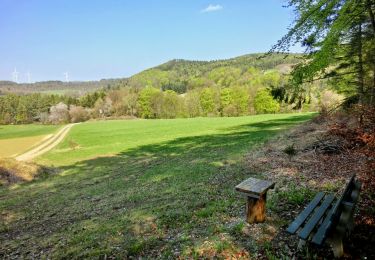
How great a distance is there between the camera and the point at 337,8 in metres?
15.5

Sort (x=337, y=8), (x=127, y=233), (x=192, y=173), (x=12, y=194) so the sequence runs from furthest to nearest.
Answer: (x=12, y=194) < (x=192, y=173) < (x=337, y=8) < (x=127, y=233)

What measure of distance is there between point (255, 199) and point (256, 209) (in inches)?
10.8

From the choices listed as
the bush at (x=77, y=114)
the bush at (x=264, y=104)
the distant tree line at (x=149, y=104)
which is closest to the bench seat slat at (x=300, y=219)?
the distant tree line at (x=149, y=104)

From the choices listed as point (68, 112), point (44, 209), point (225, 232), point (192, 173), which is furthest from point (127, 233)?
point (68, 112)

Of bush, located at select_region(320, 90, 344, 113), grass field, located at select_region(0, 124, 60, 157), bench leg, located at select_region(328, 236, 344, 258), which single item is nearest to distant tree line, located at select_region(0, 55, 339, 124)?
bush, located at select_region(320, 90, 344, 113)

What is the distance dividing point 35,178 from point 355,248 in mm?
25118

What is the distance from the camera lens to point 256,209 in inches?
329

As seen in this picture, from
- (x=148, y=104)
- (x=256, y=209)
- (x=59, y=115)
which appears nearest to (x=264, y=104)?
(x=148, y=104)

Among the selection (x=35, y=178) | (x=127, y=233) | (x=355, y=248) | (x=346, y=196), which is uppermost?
(x=346, y=196)

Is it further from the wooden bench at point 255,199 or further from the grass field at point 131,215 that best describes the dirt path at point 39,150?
the wooden bench at point 255,199

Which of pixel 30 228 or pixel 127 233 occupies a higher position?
pixel 127 233

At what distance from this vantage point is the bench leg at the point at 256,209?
8320 mm

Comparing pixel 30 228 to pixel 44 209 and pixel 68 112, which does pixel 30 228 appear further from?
pixel 68 112

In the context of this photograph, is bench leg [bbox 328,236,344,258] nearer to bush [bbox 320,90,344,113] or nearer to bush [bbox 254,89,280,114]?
bush [bbox 320,90,344,113]
